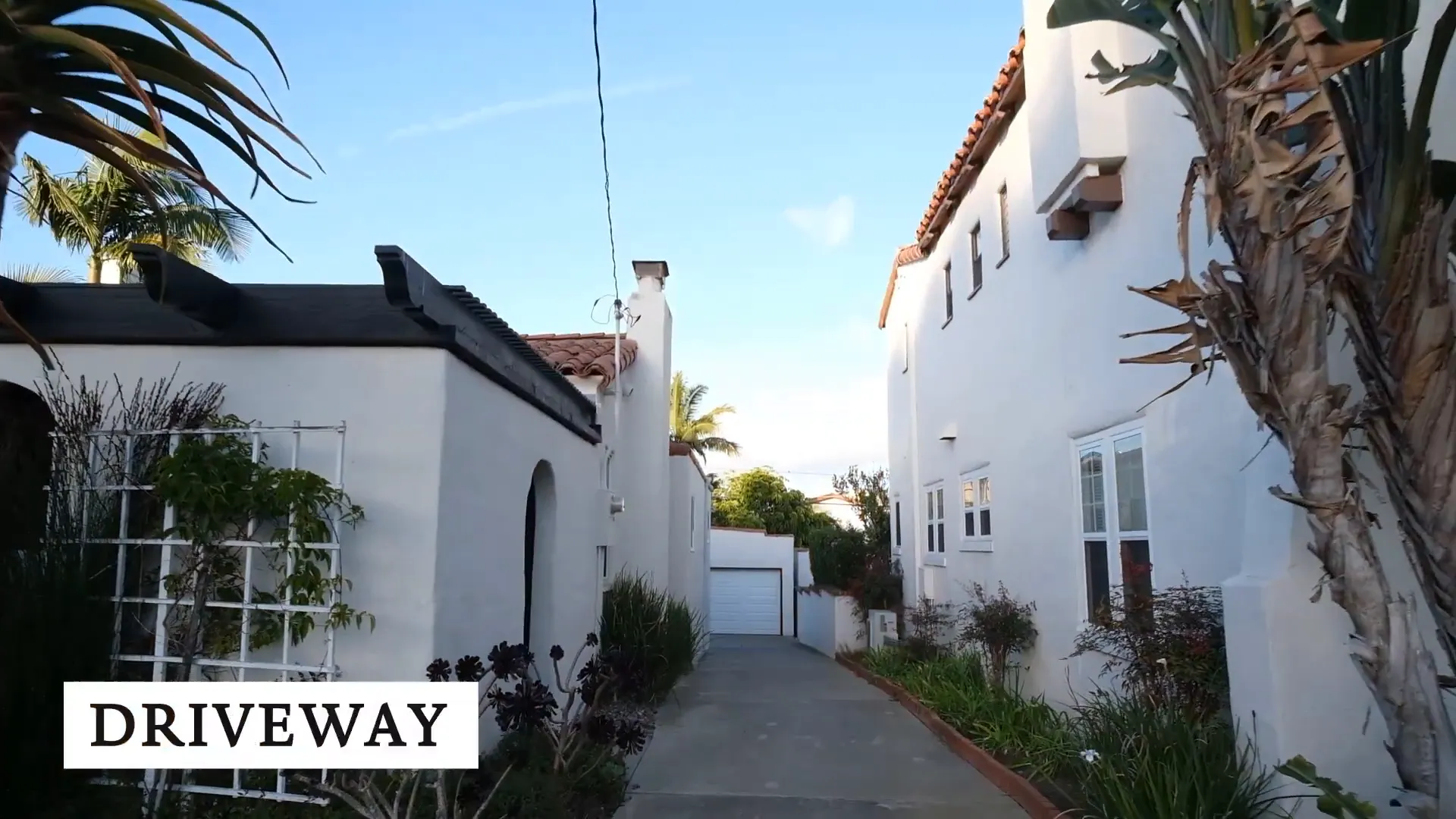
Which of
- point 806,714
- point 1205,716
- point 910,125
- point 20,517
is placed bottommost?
point 806,714

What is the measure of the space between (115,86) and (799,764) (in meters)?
6.43

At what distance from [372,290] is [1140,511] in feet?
17.8

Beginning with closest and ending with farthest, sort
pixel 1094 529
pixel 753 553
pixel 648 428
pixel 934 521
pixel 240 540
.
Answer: pixel 240 540 → pixel 1094 529 → pixel 648 428 → pixel 934 521 → pixel 753 553

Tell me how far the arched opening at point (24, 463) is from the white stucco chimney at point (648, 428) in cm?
734

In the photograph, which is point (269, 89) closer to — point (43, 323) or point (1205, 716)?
point (43, 323)

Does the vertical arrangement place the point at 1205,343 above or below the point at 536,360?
below

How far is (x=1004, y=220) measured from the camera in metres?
9.83

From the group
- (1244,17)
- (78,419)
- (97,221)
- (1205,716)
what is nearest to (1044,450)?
(1205,716)

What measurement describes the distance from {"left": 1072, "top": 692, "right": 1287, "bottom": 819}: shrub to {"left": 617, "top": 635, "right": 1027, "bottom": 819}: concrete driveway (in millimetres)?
973

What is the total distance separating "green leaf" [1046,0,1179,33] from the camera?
13.0 feet

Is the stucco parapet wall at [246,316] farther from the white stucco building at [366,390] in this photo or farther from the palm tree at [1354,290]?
the palm tree at [1354,290]

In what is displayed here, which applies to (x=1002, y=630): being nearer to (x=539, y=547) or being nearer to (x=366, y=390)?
(x=539, y=547)

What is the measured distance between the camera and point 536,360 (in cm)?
719

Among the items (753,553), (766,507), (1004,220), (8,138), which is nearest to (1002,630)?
(1004,220)
